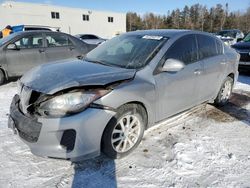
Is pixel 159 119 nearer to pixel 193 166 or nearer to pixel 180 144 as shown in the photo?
pixel 180 144

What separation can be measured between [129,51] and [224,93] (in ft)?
8.47

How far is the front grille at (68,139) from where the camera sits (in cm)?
272

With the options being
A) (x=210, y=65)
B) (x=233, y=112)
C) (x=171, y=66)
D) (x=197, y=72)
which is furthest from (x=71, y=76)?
(x=233, y=112)

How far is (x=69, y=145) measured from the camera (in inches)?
109

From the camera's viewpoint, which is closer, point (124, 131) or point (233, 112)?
point (124, 131)

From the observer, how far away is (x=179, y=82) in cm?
387

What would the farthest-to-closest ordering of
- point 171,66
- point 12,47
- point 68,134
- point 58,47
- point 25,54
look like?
point 58,47, point 25,54, point 12,47, point 171,66, point 68,134

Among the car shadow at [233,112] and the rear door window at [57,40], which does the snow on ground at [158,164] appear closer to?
the car shadow at [233,112]

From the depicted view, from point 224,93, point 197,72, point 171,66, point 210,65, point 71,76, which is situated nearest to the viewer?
point 71,76

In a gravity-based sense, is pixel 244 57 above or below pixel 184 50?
below

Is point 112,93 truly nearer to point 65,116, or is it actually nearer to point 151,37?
point 65,116

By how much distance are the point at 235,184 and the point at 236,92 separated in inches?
175

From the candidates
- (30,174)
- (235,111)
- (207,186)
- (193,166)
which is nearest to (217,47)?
(235,111)

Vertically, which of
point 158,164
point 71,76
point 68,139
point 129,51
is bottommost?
point 158,164
